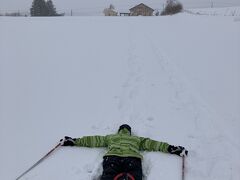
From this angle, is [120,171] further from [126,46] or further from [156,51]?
[126,46]

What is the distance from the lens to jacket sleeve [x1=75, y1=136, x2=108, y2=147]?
20.7 feet

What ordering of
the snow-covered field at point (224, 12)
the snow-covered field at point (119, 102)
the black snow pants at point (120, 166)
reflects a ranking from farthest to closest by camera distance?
the snow-covered field at point (224, 12) → the snow-covered field at point (119, 102) → the black snow pants at point (120, 166)

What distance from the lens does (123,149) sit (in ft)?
19.0

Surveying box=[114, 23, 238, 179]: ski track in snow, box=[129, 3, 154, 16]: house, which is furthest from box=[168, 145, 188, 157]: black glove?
box=[129, 3, 154, 16]: house

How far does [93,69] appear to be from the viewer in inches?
460

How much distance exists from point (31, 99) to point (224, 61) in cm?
540

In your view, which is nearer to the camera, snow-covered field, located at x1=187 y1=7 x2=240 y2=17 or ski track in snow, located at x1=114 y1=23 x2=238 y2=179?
ski track in snow, located at x1=114 y1=23 x2=238 y2=179

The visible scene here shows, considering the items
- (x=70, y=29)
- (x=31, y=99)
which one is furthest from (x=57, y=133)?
(x=70, y=29)

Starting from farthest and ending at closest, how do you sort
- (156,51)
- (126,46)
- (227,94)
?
(126,46) → (156,51) → (227,94)

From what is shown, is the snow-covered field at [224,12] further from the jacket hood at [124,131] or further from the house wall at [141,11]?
the house wall at [141,11]

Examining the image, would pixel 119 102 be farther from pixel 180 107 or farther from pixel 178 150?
pixel 178 150

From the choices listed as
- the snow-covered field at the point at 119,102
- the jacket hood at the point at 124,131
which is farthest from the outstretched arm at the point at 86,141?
the jacket hood at the point at 124,131

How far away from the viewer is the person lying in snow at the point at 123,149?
522cm

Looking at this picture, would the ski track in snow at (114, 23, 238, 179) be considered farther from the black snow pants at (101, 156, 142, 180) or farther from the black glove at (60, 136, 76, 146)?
the black glove at (60, 136, 76, 146)
